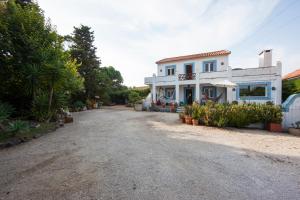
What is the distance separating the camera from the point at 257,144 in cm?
583

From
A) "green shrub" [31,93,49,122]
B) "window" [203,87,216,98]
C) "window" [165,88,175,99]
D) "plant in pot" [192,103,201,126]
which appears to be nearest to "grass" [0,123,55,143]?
Answer: "green shrub" [31,93,49,122]

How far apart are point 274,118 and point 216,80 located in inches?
311

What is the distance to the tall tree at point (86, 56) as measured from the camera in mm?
19625

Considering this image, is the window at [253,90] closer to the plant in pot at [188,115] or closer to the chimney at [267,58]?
the chimney at [267,58]

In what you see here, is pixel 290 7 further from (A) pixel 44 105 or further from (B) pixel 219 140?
(A) pixel 44 105

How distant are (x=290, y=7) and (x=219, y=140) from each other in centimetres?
908

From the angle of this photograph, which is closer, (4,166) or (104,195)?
(104,195)

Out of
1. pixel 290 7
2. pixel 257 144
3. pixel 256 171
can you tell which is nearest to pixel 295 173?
pixel 256 171

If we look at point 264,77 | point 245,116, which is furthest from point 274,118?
point 264,77

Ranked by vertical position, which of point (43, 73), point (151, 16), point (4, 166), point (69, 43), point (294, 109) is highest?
point (69, 43)

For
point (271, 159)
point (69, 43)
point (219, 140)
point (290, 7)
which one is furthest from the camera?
point (69, 43)

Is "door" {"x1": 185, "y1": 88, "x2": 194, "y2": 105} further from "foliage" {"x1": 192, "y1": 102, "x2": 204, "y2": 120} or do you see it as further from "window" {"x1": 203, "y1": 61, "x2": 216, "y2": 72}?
"foliage" {"x1": 192, "y1": 102, "x2": 204, "y2": 120}

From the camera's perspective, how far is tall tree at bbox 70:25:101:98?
19625 mm

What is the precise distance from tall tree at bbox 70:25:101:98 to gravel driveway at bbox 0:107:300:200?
1502 centimetres
